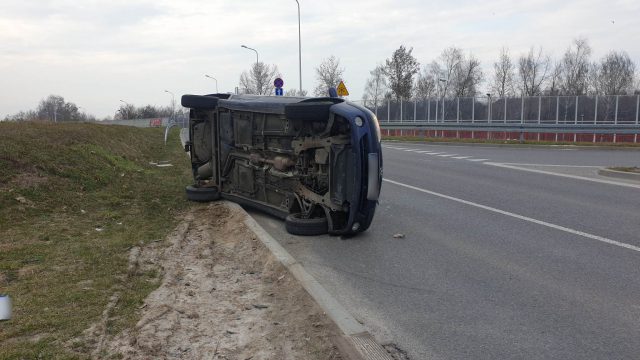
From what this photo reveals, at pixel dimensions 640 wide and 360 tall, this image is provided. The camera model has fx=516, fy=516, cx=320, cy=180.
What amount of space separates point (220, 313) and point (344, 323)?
1.11 meters

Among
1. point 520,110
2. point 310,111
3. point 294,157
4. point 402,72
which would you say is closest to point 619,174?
point 294,157

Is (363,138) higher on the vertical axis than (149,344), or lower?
higher

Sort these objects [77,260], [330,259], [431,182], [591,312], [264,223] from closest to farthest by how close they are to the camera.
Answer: [591,312], [77,260], [330,259], [264,223], [431,182]

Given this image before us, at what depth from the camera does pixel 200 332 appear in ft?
12.8

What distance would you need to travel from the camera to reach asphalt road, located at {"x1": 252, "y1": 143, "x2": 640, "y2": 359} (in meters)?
3.87

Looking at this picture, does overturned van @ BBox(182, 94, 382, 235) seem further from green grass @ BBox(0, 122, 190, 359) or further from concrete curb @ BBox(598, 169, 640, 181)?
concrete curb @ BBox(598, 169, 640, 181)

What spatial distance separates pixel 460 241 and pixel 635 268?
6.48ft

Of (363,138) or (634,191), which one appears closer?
(363,138)

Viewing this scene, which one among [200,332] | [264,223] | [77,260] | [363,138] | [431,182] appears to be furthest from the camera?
[431,182]

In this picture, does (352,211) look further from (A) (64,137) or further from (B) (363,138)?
(A) (64,137)

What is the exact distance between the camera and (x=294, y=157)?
289 inches

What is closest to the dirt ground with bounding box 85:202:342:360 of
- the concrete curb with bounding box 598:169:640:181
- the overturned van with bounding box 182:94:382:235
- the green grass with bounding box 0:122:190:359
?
the green grass with bounding box 0:122:190:359

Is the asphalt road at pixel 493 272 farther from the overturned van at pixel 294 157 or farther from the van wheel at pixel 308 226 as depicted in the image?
the overturned van at pixel 294 157

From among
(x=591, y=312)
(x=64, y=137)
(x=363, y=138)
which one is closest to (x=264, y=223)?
(x=363, y=138)
